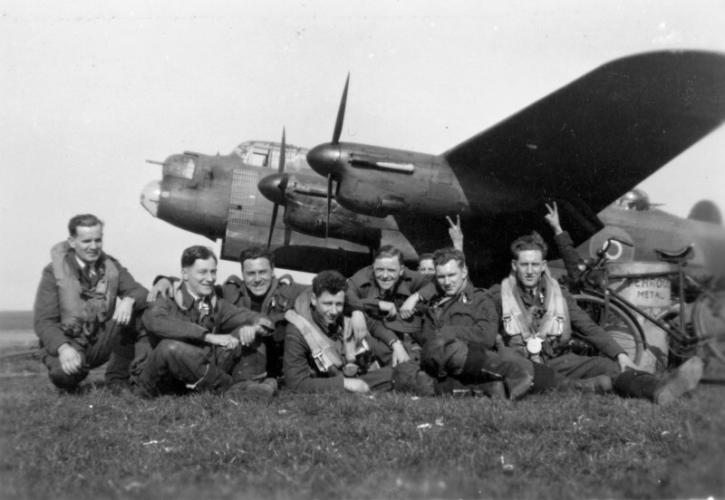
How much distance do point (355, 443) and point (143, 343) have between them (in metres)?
2.82

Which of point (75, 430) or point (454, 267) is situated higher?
point (454, 267)

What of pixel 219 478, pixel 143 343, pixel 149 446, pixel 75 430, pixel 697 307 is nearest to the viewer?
pixel 219 478

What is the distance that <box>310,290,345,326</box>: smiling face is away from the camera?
574 cm

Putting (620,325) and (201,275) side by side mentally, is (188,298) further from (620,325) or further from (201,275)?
(620,325)

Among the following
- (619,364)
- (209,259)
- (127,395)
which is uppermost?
(209,259)

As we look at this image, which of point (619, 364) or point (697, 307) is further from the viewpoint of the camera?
point (697, 307)

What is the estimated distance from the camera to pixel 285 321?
602 cm

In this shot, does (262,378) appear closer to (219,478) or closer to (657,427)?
(219,478)

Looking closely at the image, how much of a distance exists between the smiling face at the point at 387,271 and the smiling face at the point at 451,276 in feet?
2.33

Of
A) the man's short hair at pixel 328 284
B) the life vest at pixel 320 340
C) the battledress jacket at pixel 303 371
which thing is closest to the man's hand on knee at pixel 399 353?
the life vest at pixel 320 340

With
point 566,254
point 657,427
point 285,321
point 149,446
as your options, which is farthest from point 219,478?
point 566,254

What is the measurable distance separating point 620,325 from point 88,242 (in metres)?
5.14

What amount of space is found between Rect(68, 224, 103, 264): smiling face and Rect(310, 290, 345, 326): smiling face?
1886 mm

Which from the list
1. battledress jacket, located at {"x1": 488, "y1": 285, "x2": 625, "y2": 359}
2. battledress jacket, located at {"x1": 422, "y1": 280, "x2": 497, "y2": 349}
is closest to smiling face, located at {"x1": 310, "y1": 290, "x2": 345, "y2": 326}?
battledress jacket, located at {"x1": 422, "y1": 280, "x2": 497, "y2": 349}
